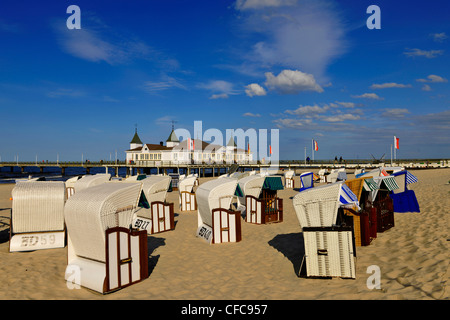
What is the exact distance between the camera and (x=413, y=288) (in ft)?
18.2

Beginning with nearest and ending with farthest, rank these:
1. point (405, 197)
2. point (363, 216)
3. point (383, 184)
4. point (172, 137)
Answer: point (363, 216), point (383, 184), point (405, 197), point (172, 137)

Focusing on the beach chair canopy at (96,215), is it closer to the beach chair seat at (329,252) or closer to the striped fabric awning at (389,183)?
the beach chair seat at (329,252)

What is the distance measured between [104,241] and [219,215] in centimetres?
504

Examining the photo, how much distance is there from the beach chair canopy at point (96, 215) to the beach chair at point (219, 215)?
410cm

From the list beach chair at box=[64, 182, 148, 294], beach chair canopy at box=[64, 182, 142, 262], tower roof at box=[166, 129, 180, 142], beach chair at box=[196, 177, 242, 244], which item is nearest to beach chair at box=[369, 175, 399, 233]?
beach chair at box=[196, 177, 242, 244]

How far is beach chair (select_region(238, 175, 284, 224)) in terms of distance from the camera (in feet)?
46.2

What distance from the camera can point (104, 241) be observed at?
611 centimetres

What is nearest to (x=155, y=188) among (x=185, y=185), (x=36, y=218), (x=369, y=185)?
(x=36, y=218)

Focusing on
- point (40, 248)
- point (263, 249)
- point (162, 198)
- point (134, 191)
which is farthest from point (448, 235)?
point (40, 248)

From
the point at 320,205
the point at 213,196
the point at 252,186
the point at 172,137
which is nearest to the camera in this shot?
the point at 320,205

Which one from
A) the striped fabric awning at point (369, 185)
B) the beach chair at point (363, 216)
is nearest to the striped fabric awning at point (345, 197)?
the beach chair at point (363, 216)

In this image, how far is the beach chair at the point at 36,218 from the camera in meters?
9.45

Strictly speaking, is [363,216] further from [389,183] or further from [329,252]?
[389,183]
